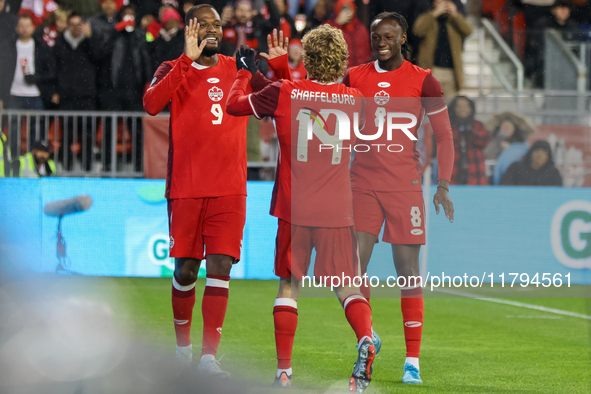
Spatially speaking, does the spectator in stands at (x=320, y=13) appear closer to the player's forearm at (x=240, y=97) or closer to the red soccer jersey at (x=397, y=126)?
the red soccer jersey at (x=397, y=126)

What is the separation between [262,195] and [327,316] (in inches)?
62.3

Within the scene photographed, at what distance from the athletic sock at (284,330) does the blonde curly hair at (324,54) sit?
3.54 ft

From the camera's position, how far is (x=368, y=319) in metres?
3.60

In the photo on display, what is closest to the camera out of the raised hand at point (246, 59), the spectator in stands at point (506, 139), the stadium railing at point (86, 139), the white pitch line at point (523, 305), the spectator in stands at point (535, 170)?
the raised hand at point (246, 59)

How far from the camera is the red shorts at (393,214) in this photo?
13.0ft

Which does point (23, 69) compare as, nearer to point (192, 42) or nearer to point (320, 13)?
point (320, 13)

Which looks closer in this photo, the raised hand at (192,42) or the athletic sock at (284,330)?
the athletic sock at (284,330)

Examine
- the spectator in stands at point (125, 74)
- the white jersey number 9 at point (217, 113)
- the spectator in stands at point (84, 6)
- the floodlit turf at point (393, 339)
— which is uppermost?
the spectator in stands at point (84, 6)

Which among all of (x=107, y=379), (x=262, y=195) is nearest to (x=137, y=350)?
(x=107, y=379)

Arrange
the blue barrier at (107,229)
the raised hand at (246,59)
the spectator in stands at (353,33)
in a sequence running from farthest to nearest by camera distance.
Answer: the spectator in stands at (353,33), the blue barrier at (107,229), the raised hand at (246,59)

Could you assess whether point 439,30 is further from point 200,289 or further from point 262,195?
point 200,289

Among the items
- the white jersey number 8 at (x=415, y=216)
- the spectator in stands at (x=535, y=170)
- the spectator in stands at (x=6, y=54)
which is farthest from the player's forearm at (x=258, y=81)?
the spectator in stands at (x=6, y=54)

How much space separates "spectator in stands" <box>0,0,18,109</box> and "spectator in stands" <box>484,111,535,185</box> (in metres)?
5.25

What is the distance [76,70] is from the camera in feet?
28.5
